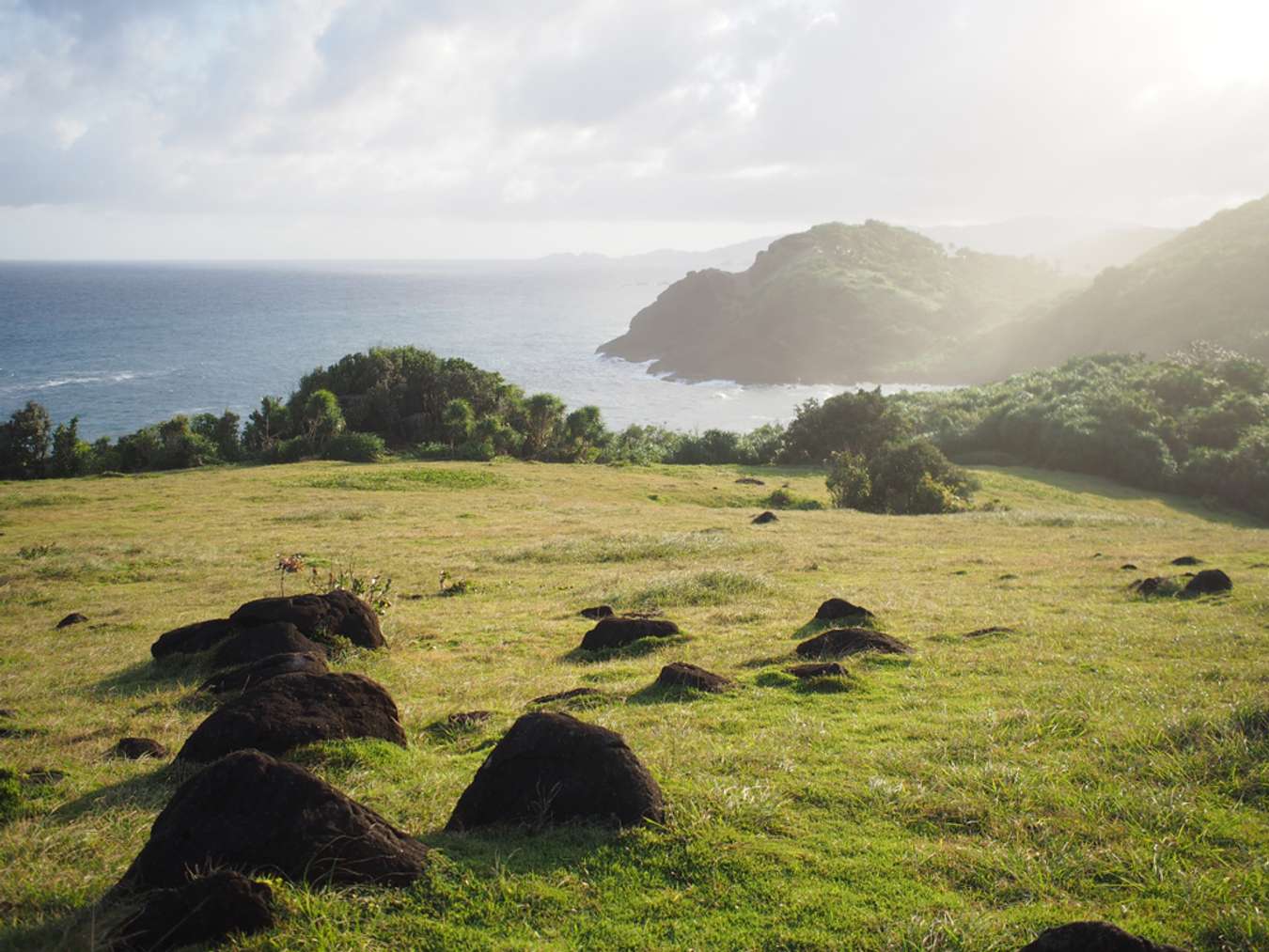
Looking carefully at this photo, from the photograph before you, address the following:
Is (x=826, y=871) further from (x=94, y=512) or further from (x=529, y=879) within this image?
(x=94, y=512)

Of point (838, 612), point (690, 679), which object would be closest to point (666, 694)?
point (690, 679)

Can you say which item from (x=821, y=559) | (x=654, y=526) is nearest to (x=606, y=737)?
(x=821, y=559)

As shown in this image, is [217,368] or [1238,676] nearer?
[1238,676]

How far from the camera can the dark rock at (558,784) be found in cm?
691

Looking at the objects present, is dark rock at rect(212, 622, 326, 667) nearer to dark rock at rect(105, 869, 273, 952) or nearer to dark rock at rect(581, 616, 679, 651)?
dark rock at rect(581, 616, 679, 651)

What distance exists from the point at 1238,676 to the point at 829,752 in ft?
21.4

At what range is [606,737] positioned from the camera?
7.18m

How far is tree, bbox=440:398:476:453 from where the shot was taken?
65562mm

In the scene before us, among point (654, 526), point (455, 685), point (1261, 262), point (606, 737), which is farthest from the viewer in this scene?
point (1261, 262)

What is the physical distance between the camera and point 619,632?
49.2 feet

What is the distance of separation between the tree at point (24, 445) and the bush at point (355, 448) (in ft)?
54.9

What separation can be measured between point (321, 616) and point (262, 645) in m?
1.26

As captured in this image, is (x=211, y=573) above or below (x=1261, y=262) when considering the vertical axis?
below

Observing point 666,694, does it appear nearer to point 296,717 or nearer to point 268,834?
point 296,717
